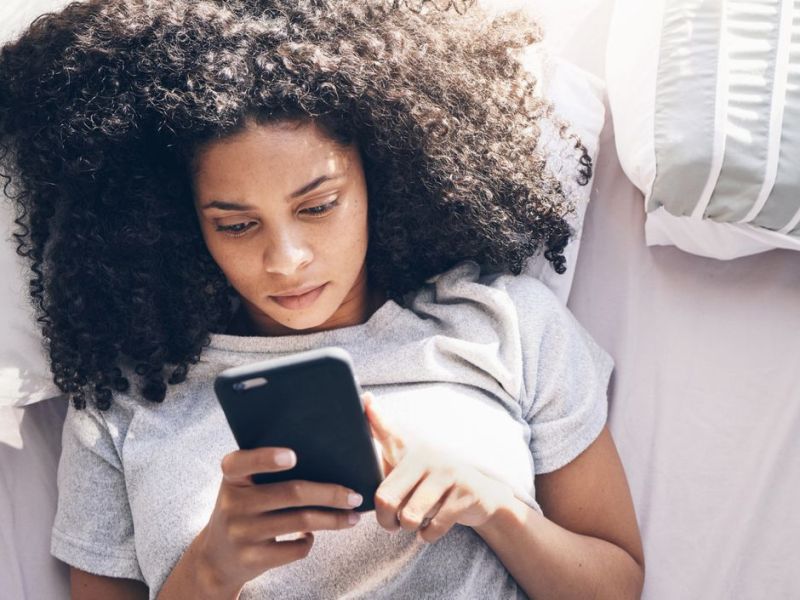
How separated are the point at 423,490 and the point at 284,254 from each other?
323 mm

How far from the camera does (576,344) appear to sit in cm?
116

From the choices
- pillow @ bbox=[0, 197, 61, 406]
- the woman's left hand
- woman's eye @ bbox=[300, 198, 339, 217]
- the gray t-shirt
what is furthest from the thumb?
pillow @ bbox=[0, 197, 61, 406]

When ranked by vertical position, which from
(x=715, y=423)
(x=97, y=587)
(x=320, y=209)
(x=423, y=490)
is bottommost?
(x=97, y=587)

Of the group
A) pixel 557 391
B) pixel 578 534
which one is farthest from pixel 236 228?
pixel 578 534

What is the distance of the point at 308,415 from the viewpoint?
81 cm

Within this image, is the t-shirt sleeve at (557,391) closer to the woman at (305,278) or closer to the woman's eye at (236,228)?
the woman at (305,278)

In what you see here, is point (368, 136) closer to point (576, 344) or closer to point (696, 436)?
point (576, 344)

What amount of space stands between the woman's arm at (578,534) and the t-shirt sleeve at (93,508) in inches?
17.8

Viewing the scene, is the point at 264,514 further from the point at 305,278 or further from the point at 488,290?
the point at 488,290

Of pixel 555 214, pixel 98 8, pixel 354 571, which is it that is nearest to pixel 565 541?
pixel 354 571

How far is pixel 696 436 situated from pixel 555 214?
Result: 360mm

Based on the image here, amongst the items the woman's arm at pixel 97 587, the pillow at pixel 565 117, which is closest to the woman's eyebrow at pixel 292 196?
the pillow at pixel 565 117

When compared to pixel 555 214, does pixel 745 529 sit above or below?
below

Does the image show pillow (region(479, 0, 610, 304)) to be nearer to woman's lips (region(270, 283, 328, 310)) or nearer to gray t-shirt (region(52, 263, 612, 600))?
gray t-shirt (region(52, 263, 612, 600))
